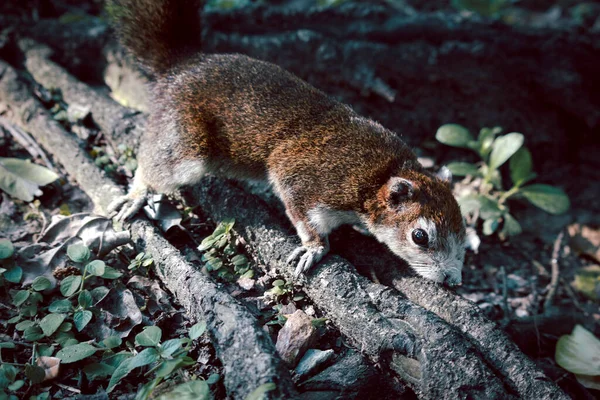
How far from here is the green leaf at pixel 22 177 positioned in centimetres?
351

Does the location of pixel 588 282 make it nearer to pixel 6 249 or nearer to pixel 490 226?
pixel 490 226

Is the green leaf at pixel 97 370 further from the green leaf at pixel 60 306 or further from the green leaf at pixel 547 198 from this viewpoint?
the green leaf at pixel 547 198

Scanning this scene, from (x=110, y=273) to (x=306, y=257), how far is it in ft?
3.61

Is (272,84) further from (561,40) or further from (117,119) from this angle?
(561,40)

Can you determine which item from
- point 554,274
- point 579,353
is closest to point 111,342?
point 579,353

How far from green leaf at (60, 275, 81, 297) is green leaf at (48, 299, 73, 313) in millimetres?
45

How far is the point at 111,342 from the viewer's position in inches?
99.0

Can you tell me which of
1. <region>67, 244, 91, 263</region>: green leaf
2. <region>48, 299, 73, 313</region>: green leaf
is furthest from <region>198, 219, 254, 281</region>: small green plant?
<region>48, 299, 73, 313</region>: green leaf

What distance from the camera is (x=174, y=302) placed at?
2.96m

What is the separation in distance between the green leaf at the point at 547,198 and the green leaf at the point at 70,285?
358cm

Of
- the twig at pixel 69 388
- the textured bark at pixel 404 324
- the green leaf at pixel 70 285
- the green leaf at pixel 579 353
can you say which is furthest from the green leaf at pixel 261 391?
the green leaf at pixel 579 353

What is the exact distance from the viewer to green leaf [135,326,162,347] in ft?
7.90

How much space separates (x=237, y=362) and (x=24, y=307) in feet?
4.10

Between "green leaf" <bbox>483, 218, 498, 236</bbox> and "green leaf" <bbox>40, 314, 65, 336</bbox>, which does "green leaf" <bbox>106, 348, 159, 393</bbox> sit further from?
"green leaf" <bbox>483, 218, 498, 236</bbox>
